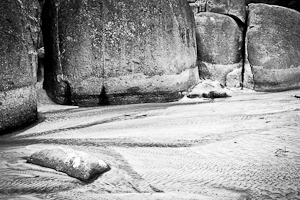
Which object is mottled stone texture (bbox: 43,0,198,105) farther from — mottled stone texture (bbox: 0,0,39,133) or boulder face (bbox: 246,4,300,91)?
boulder face (bbox: 246,4,300,91)

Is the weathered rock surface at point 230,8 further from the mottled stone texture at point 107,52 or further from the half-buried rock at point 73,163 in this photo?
the half-buried rock at point 73,163

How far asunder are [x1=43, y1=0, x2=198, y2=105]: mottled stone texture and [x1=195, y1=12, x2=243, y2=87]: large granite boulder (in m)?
1.01

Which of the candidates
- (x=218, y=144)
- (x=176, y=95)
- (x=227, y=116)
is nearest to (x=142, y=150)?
(x=218, y=144)

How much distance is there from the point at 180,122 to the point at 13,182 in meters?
1.30

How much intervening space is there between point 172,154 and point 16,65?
154 cm

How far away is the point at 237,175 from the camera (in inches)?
51.4

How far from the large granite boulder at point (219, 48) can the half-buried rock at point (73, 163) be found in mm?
3133

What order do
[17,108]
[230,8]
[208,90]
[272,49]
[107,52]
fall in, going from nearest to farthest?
[17,108], [107,52], [208,90], [272,49], [230,8]

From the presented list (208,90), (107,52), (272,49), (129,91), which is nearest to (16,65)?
(107,52)

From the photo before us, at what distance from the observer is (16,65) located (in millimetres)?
2350

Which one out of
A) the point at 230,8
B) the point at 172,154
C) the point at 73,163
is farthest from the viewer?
the point at 230,8

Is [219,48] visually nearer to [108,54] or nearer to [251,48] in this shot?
[251,48]

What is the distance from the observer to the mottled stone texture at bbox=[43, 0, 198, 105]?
3.23 meters

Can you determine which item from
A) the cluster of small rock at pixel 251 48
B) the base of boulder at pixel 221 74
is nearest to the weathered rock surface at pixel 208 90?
the base of boulder at pixel 221 74
